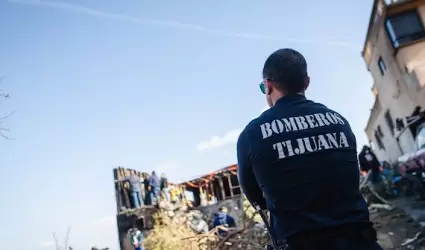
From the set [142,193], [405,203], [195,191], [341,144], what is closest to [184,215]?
[142,193]

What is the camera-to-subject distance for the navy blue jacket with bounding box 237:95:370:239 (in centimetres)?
138

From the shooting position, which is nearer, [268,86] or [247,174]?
[247,174]

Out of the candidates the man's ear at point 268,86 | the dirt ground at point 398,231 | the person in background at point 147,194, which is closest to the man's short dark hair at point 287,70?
the man's ear at point 268,86

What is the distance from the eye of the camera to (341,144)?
1.52 meters

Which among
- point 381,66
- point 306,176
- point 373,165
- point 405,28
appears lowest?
point 306,176

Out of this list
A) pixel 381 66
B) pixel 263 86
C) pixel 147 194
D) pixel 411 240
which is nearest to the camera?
pixel 263 86

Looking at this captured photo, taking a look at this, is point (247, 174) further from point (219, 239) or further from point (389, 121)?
point (389, 121)

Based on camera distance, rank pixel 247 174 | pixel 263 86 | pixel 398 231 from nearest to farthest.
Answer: pixel 247 174 < pixel 263 86 < pixel 398 231

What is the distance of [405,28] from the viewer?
1744cm

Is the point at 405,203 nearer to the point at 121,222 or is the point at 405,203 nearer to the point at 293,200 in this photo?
the point at 293,200

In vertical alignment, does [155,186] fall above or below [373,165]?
above

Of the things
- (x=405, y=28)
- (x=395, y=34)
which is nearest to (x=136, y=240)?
(x=395, y=34)

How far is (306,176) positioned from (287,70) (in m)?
0.58

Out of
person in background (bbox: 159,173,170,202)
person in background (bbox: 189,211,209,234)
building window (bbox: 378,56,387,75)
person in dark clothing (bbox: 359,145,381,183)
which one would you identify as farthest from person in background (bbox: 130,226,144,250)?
building window (bbox: 378,56,387,75)
